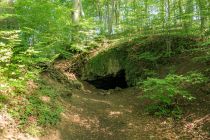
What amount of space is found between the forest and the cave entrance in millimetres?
72

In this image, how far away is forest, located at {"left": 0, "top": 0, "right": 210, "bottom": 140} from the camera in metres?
9.25

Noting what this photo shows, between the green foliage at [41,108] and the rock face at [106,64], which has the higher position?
the rock face at [106,64]

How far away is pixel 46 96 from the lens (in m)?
11.2

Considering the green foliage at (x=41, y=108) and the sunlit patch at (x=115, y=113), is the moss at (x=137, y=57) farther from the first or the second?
the green foliage at (x=41, y=108)

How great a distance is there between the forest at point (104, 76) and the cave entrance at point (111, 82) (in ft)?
0.24

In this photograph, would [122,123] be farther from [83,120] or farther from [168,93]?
[168,93]

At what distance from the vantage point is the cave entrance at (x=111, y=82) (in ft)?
58.7

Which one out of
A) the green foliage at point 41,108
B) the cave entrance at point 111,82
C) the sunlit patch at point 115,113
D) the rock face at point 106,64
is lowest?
the sunlit patch at point 115,113

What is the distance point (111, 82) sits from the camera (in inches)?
736

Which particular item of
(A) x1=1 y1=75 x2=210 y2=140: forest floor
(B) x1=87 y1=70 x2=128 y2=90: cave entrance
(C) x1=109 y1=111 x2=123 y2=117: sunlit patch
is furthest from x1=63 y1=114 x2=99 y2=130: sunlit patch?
(B) x1=87 y1=70 x2=128 y2=90: cave entrance

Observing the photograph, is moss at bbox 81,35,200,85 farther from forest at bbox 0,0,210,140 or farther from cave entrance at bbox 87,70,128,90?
cave entrance at bbox 87,70,128,90

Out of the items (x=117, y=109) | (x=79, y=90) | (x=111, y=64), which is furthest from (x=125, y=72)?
(x=117, y=109)

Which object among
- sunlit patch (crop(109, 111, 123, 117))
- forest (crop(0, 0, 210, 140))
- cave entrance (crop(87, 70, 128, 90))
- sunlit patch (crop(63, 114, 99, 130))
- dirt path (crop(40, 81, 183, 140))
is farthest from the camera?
cave entrance (crop(87, 70, 128, 90))

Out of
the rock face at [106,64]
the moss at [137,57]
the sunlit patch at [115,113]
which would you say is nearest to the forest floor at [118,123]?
the sunlit patch at [115,113]
